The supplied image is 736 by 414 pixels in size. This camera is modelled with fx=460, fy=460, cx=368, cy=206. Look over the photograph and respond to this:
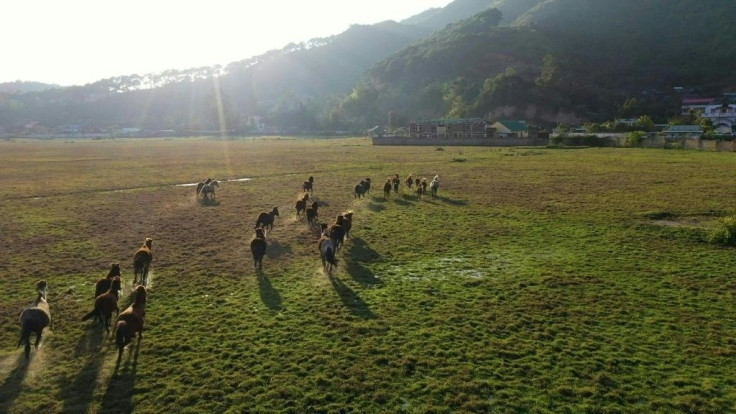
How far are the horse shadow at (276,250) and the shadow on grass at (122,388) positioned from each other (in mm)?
7405

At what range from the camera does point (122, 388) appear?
837cm

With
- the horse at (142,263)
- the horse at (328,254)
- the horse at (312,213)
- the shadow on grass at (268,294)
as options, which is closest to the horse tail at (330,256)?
the horse at (328,254)

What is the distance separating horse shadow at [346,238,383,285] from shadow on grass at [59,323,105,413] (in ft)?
22.8

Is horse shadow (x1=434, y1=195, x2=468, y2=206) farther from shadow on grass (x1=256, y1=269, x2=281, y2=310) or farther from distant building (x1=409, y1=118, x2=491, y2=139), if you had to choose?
distant building (x1=409, y1=118, x2=491, y2=139)

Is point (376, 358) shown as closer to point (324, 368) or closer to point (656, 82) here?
point (324, 368)

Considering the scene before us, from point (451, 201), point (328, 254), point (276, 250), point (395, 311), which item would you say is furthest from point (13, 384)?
point (451, 201)

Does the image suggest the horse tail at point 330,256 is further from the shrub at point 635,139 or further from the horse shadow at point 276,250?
Answer: the shrub at point 635,139

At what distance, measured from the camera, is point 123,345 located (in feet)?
30.3

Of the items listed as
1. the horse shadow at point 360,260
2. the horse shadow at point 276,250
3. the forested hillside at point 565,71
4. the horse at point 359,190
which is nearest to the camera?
the horse shadow at point 360,260

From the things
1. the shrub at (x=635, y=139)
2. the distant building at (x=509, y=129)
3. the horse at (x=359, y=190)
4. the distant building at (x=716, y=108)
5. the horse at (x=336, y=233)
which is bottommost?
the horse at (x=336, y=233)

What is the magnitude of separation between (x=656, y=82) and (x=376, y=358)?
17619cm

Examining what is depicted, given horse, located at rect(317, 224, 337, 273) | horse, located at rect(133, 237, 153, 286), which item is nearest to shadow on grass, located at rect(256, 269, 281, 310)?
horse, located at rect(317, 224, 337, 273)

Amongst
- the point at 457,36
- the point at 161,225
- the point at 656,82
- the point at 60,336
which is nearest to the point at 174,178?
the point at 161,225

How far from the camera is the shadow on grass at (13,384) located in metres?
7.93
